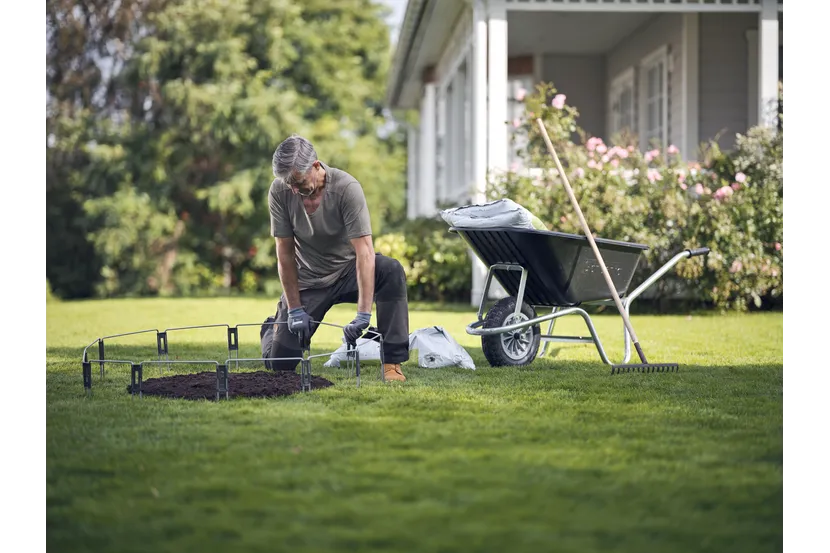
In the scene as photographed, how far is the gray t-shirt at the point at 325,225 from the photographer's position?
5359 millimetres

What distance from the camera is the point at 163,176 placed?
16797 millimetres

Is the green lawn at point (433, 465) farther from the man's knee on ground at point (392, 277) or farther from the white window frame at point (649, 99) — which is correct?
the white window frame at point (649, 99)

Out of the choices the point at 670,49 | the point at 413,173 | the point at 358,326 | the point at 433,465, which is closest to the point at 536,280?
the point at 358,326

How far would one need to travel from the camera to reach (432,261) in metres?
11.4

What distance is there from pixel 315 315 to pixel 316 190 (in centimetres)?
73

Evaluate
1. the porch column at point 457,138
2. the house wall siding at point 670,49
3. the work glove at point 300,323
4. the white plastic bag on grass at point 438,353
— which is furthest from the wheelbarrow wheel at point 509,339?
the porch column at point 457,138

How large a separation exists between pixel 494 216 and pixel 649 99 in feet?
26.1

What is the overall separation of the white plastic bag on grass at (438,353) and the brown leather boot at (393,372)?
515mm

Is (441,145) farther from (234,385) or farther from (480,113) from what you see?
(234,385)

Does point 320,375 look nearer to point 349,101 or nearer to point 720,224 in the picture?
point 720,224

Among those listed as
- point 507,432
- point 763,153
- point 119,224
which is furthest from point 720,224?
point 119,224

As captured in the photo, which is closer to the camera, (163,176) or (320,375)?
(320,375)
